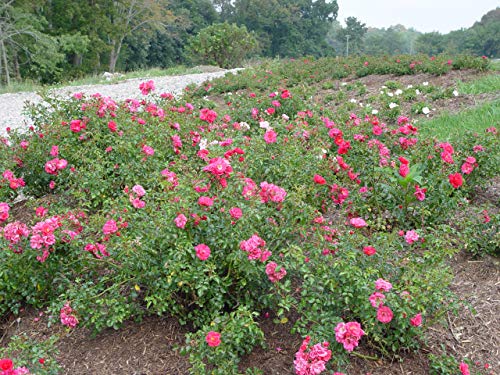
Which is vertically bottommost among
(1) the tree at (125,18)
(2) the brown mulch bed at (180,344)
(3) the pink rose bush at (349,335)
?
(2) the brown mulch bed at (180,344)

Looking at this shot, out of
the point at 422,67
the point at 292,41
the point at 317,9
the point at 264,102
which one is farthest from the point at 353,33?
the point at 264,102

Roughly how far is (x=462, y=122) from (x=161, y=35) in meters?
31.3

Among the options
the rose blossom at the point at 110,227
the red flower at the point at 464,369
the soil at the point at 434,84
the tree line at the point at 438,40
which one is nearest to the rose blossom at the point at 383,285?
the red flower at the point at 464,369

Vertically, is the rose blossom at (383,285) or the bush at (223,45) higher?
the bush at (223,45)

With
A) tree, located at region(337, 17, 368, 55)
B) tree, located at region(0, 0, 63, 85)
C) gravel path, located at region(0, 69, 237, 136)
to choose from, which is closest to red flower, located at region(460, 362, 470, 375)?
gravel path, located at region(0, 69, 237, 136)

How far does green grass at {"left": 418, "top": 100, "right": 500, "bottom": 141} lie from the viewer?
468cm

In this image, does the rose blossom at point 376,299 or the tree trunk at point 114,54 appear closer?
the rose blossom at point 376,299

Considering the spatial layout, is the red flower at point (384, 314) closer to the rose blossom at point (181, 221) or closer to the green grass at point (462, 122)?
the rose blossom at point (181, 221)

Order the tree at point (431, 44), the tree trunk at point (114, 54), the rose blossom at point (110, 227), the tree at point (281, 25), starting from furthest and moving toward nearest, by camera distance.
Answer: the tree at point (431, 44), the tree at point (281, 25), the tree trunk at point (114, 54), the rose blossom at point (110, 227)

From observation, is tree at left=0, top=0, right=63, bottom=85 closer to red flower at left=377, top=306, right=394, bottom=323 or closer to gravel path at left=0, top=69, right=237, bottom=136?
gravel path at left=0, top=69, right=237, bottom=136

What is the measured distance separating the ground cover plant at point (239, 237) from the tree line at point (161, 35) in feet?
48.5

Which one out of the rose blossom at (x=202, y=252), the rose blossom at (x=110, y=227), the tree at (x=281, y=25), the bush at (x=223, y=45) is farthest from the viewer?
the tree at (x=281, y=25)

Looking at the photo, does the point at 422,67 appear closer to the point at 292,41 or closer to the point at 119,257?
the point at 119,257

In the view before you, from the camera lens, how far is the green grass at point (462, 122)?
4676 millimetres
